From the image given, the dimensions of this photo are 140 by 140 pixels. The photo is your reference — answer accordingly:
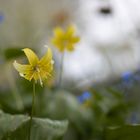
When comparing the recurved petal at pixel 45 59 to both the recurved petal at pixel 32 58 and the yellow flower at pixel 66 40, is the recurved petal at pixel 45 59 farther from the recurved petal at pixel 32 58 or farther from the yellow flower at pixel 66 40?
the yellow flower at pixel 66 40

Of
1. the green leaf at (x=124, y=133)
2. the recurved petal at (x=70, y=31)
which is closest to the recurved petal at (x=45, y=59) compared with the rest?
the green leaf at (x=124, y=133)

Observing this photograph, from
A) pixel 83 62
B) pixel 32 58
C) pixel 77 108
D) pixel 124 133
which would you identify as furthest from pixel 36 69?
pixel 83 62

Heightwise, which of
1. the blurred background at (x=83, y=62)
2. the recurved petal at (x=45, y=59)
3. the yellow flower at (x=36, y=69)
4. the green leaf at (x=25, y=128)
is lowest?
the blurred background at (x=83, y=62)

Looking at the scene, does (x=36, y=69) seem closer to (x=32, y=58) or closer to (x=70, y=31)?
(x=32, y=58)

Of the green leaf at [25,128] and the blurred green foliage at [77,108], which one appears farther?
the blurred green foliage at [77,108]

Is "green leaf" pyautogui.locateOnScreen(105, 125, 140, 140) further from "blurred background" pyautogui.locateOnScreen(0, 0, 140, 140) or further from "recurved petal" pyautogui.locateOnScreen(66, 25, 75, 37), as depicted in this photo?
"recurved petal" pyautogui.locateOnScreen(66, 25, 75, 37)

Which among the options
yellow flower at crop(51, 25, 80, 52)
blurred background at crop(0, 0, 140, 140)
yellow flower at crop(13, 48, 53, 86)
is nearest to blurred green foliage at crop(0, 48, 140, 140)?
blurred background at crop(0, 0, 140, 140)
